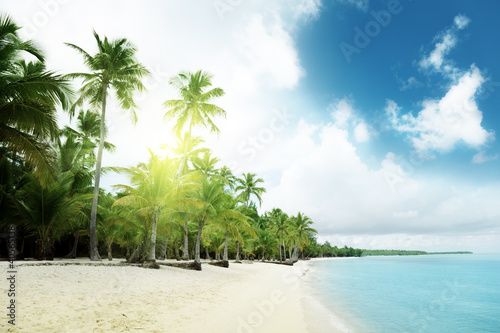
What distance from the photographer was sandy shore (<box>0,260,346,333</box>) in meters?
5.20

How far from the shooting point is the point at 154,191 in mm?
14047

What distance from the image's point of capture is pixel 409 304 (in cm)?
1342

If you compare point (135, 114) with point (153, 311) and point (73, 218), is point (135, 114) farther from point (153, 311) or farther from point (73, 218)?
point (153, 311)

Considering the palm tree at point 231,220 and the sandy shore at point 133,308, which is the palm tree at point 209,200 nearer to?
the palm tree at point 231,220

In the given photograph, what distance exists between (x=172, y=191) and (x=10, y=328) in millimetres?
9242

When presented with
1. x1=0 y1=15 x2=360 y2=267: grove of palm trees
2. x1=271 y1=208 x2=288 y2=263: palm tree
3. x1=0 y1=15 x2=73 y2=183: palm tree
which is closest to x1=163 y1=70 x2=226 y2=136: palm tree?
x1=0 y1=15 x2=360 y2=267: grove of palm trees

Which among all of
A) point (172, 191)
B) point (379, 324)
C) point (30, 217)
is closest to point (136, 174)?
point (172, 191)

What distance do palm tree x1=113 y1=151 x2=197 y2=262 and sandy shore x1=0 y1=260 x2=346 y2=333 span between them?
428 centimetres

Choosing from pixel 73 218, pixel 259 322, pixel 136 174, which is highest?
pixel 136 174

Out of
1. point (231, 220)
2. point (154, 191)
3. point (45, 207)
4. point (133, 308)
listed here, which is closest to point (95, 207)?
point (45, 207)

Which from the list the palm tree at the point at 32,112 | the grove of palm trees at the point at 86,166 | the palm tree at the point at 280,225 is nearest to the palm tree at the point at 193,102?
the grove of palm trees at the point at 86,166

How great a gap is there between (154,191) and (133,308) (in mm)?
8102

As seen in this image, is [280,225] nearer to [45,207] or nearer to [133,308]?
[45,207]

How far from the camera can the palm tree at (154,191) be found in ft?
45.4
